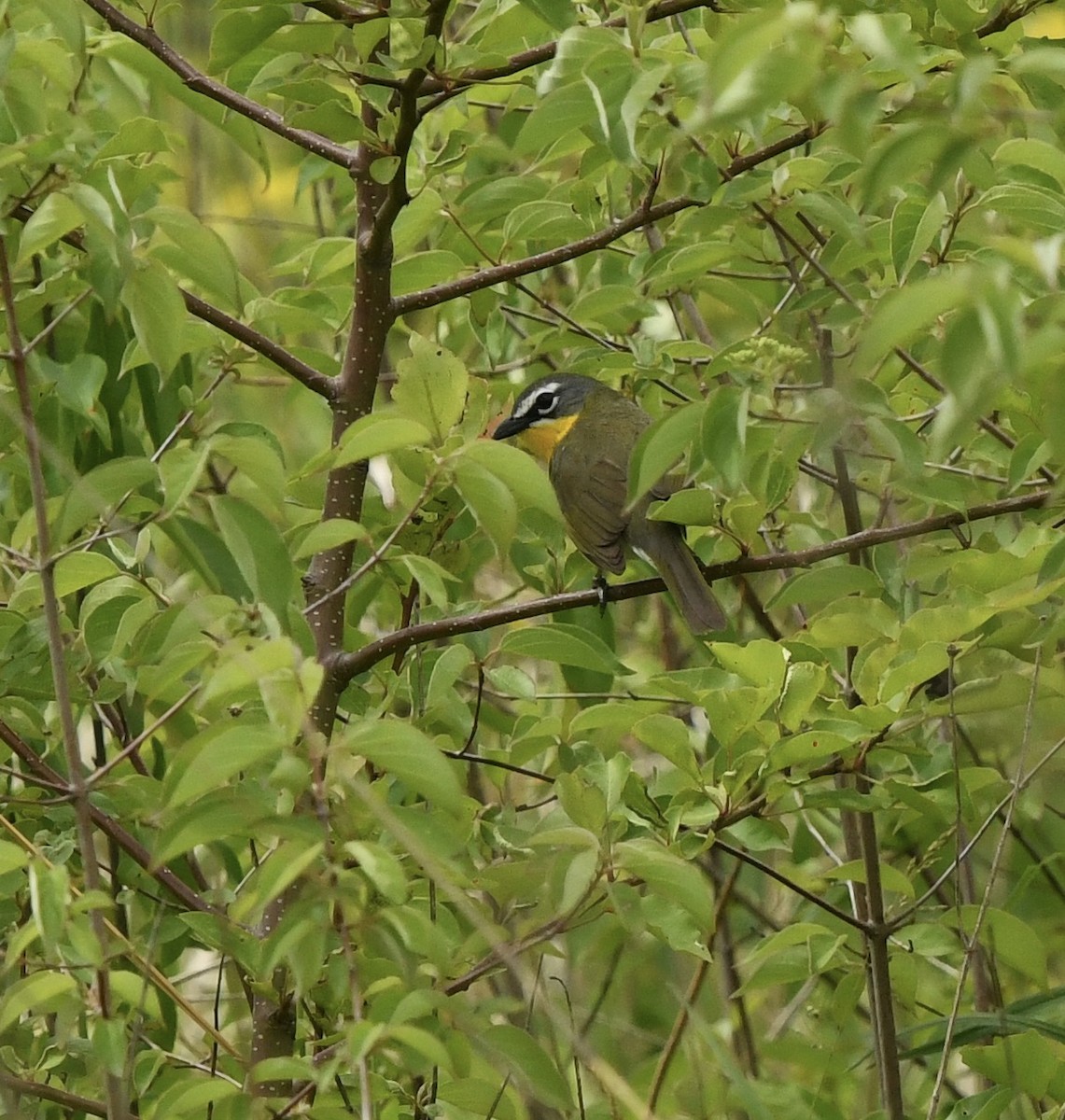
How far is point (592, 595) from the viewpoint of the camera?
2.52 metres

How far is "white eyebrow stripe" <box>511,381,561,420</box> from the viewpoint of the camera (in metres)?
4.41

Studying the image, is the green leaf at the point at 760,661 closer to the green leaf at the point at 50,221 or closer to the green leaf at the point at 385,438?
the green leaf at the point at 385,438

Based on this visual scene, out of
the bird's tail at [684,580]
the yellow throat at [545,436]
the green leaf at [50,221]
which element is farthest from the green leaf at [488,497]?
the yellow throat at [545,436]

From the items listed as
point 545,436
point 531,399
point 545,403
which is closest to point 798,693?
point 531,399

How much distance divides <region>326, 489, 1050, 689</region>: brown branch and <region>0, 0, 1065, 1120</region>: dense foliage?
12 millimetres

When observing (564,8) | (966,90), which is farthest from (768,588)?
(966,90)

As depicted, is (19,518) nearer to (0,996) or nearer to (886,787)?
(0,996)

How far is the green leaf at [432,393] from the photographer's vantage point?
6.37 feet

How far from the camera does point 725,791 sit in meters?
2.30

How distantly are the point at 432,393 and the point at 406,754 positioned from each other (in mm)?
554

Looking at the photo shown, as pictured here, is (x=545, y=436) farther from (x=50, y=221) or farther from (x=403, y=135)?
(x=50, y=221)

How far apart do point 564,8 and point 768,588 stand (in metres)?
2.99

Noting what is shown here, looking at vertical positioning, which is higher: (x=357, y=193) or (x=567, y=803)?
(x=357, y=193)

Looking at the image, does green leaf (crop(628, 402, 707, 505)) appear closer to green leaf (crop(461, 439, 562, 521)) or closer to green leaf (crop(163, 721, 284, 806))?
green leaf (crop(461, 439, 562, 521))
